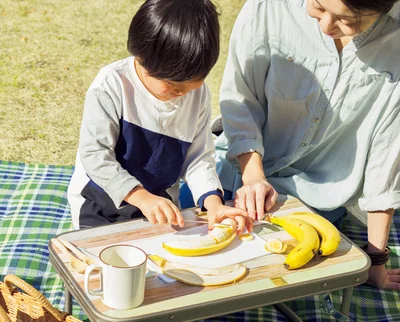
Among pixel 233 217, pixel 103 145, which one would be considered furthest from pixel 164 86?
pixel 233 217

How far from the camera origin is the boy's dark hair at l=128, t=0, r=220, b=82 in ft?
7.86

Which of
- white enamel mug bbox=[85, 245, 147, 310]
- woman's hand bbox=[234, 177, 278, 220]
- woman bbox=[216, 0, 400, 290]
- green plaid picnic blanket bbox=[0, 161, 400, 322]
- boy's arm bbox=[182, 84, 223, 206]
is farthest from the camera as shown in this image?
green plaid picnic blanket bbox=[0, 161, 400, 322]

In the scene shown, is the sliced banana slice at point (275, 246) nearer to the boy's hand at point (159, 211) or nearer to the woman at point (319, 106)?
the boy's hand at point (159, 211)

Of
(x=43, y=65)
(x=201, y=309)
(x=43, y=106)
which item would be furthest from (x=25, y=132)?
(x=201, y=309)

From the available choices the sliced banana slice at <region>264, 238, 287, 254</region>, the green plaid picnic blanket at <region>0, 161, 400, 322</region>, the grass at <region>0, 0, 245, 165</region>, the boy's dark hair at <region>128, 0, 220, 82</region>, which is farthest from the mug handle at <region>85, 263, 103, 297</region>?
the grass at <region>0, 0, 245, 165</region>

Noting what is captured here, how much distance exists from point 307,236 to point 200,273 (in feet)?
1.37

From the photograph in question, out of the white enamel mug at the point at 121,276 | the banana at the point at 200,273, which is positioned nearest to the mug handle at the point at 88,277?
the white enamel mug at the point at 121,276

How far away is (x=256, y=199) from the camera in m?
2.68

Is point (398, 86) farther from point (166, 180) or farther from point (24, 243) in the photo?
point (24, 243)

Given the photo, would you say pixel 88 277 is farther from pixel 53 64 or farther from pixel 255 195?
pixel 53 64

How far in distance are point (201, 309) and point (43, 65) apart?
386cm

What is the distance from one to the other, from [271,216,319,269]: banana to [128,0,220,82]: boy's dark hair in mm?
597

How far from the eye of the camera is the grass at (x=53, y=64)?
15.3 feet

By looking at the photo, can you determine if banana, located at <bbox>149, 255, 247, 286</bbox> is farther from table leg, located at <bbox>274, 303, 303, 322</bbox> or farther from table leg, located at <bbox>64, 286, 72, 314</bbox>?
table leg, located at <bbox>274, 303, 303, 322</bbox>
